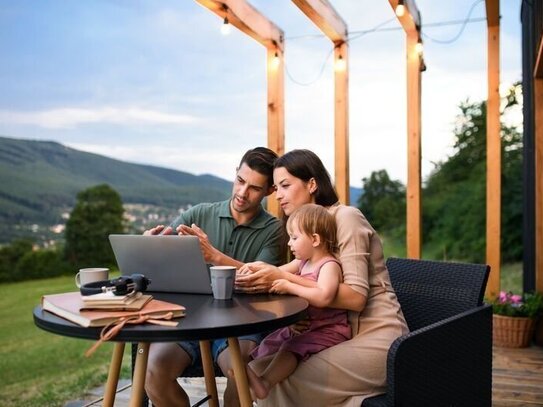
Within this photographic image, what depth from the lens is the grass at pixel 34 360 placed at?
3.79 m

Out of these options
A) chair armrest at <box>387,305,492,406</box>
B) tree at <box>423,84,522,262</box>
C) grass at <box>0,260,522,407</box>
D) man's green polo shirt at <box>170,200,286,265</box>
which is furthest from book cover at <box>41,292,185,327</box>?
tree at <box>423,84,522,262</box>

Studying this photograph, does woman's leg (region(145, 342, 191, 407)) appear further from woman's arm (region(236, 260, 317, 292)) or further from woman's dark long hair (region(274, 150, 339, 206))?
woman's dark long hair (region(274, 150, 339, 206))

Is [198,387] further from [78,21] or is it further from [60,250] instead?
[78,21]

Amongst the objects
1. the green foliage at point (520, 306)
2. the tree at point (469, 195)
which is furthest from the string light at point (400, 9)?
the tree at point (469, 195)

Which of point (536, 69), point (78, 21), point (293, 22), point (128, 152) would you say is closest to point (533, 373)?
point (536, 69)

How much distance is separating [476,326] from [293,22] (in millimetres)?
3095

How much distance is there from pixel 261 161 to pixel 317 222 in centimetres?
60

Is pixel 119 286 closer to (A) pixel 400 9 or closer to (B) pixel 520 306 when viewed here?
(A) pixel 400 9

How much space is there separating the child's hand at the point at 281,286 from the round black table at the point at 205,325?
0.07ft

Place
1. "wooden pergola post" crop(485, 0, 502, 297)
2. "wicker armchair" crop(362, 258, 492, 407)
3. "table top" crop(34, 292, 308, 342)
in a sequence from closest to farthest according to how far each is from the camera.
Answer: "table top" crop(34, 292, 308, 342)
"wicker armchair" crop(362, 258, 492, 407)
"wooden pergola post" crop(485, 0, 502, 297)

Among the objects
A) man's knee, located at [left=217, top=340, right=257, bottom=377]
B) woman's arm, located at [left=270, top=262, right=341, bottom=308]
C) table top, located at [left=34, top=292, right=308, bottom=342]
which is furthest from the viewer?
man's knee, located at [left=217, top=340, right=257, bottom=377]

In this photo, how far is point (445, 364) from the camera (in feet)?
5.65

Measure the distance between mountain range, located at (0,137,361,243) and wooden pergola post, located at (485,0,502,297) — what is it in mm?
1047

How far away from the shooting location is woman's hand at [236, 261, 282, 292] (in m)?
1.82
